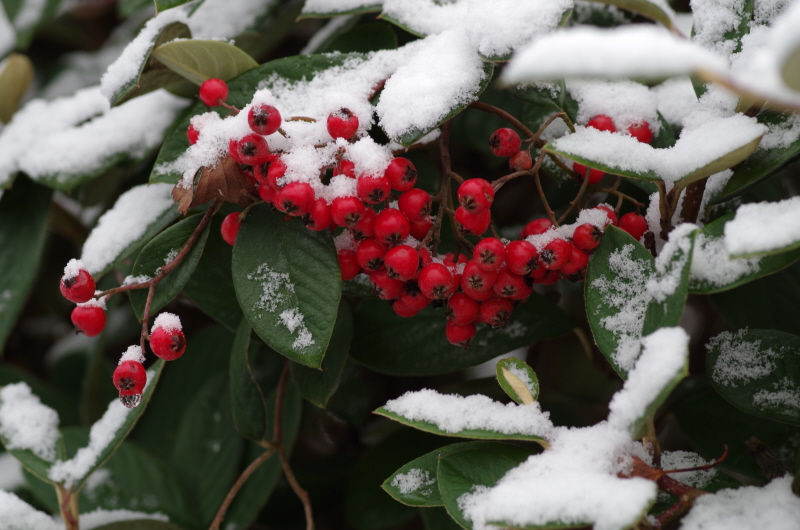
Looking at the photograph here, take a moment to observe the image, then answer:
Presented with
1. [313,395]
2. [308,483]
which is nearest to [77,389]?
[308,483]

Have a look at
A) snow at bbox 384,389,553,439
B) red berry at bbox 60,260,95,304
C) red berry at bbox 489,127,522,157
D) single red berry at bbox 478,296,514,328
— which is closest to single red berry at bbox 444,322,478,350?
single red berry at bbox 478,296,514,328

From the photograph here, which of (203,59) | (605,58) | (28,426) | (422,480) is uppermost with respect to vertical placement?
(605,58)

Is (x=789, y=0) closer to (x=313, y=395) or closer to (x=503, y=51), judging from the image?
(x=503, y=51)

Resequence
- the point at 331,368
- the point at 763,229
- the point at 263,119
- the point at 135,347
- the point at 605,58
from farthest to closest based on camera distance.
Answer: the point at 331,368 → the point at 135,347 → the point at 263,119 → the point at 763,229 → the point at 605,58

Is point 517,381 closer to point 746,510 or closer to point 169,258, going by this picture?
point 746,510

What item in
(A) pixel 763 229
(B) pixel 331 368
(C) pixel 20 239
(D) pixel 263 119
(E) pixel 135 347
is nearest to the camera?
(A) pixel 763 229

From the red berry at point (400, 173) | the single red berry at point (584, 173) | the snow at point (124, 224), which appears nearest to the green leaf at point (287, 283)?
the red berry at point (400, 173)

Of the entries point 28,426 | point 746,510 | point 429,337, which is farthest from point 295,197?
point 28,426

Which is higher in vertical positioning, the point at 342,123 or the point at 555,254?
the point at 342,123
